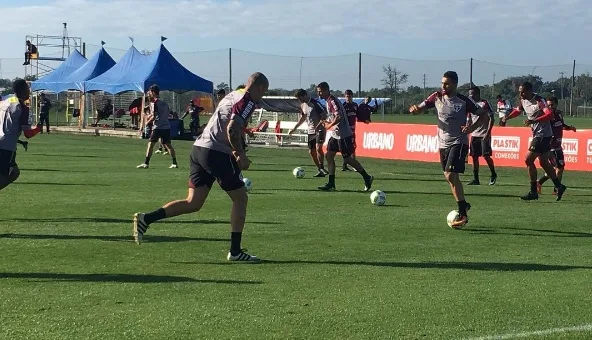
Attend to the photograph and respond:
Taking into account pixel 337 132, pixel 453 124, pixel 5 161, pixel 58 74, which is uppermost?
pixel 58 74

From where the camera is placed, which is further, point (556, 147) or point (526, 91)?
point (556, 147)

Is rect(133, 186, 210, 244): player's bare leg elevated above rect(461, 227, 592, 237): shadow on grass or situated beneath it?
elevated above

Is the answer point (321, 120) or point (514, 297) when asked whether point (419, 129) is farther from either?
point (514, 297)

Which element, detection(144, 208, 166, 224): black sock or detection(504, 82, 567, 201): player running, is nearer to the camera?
detection(144, 208, 166, 224): black sock

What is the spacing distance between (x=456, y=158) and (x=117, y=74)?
31.2m

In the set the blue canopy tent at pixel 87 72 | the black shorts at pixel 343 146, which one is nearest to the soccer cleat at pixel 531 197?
the black shorts at pixel 343 146

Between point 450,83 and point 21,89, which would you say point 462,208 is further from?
point 21,89

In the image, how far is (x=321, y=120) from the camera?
18812mm

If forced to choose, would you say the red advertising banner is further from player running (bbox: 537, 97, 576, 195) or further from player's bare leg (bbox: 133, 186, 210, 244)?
player's bare leg (bbox: 133, 186, 210, 244)

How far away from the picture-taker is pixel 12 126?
1080cm

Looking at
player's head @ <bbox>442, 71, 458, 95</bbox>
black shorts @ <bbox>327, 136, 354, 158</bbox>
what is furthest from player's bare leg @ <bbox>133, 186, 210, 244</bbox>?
black shorts @ <bbox>327, 136, 354, 158</bbox>

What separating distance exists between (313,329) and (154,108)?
52.1 feet

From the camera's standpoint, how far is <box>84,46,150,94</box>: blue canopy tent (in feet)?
131

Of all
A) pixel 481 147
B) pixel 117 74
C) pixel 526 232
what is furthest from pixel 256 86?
pixel 117 74
